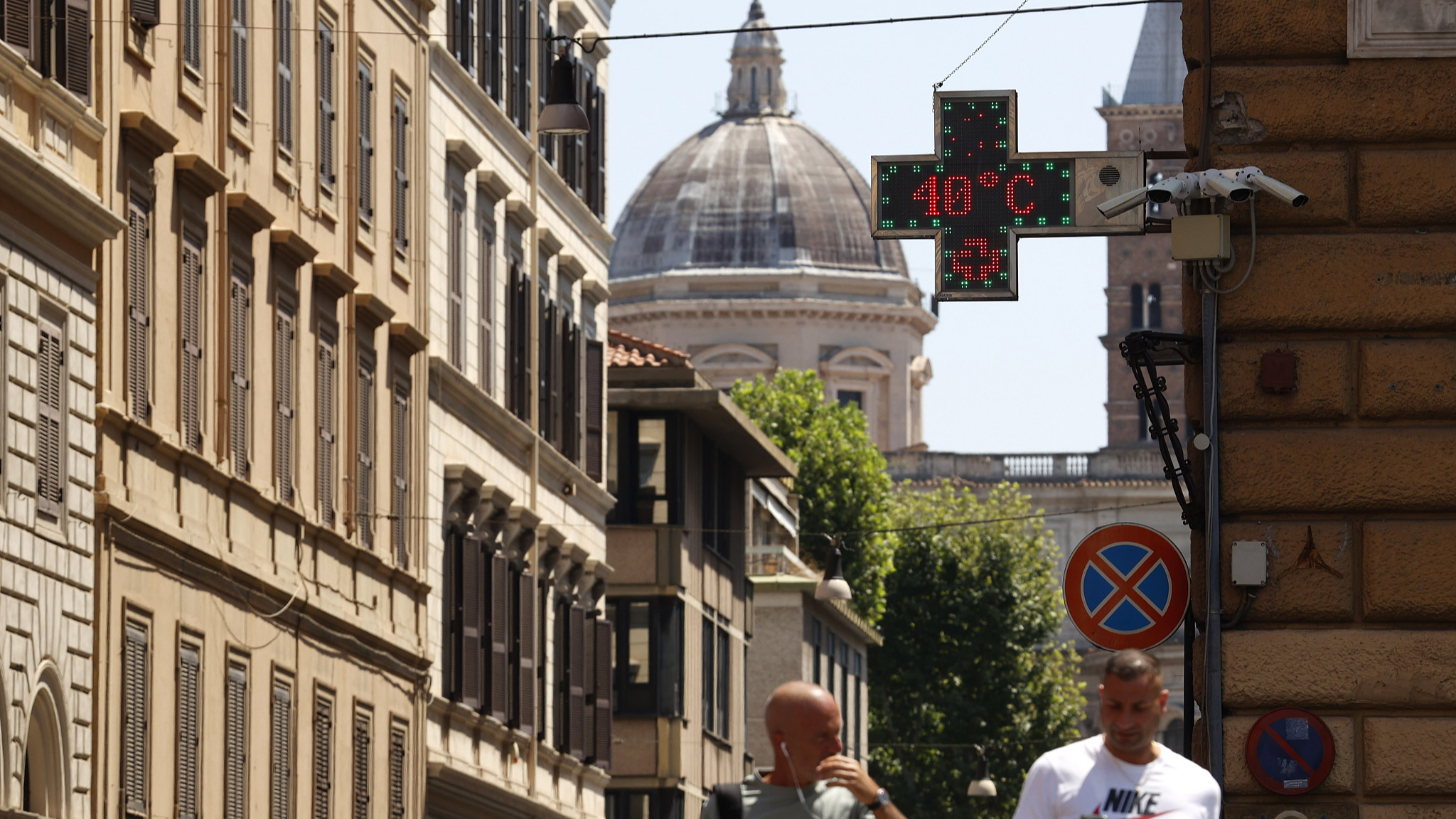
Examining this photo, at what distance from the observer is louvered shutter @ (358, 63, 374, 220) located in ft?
104

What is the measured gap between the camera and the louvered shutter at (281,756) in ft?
92.4

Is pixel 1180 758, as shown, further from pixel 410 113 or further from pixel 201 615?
pixel 410 113

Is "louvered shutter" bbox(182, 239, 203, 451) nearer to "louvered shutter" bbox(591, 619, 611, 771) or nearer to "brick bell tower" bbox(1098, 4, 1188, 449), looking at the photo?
"louvered shutter" bbox(591, 619, 611, 771)

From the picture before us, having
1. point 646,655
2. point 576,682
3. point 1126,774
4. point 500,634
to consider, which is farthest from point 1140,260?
point 1126,774

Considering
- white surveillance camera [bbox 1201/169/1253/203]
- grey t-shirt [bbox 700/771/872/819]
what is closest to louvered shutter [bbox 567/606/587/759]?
white surveillance camera [bbox 1201/169/1253/203]

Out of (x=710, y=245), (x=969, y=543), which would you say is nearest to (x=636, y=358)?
(x=969, y=543)

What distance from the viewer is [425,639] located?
111 feet

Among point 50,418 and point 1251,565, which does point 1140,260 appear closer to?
point 50,418

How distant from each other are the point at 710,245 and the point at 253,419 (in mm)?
108214

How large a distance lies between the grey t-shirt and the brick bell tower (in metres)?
123

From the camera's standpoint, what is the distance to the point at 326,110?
1196 inches

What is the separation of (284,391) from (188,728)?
4.04 meters

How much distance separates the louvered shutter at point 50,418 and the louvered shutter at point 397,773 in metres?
10.7

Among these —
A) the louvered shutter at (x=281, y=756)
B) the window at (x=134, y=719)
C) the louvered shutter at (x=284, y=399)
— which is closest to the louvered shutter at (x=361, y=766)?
the louvered shutter at (x=281, y=756)
